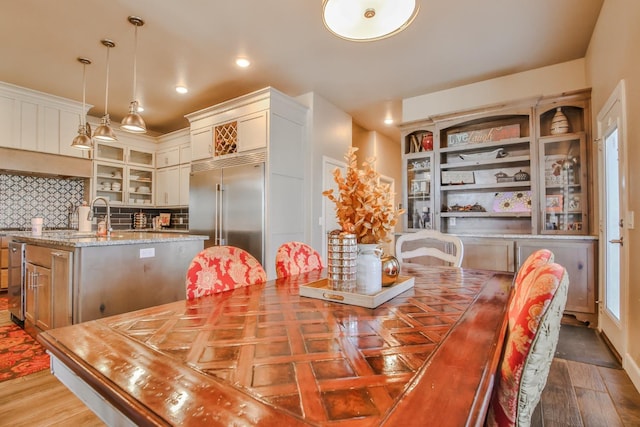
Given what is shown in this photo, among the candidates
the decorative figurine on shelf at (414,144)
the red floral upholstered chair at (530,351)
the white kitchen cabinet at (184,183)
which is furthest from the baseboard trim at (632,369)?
the white kitchen cabinet at (184,183)

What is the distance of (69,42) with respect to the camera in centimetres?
306

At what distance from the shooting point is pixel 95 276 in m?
2.27

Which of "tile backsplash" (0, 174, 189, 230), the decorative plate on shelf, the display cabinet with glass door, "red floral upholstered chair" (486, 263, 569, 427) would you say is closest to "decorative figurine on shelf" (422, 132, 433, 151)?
the display cabinet with glass door

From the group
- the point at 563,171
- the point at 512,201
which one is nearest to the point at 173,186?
the point at 512,201

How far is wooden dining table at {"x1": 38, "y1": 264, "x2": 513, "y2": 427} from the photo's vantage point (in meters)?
0.51

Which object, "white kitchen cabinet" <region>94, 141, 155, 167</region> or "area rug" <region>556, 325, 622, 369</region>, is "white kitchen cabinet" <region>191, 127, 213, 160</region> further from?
"area rug" <region>556, 325, 622, 369</region>

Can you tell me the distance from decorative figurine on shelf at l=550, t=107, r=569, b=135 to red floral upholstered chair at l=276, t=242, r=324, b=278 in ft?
10.0

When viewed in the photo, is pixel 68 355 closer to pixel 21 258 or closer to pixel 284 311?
pixel 284 311

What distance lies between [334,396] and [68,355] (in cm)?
63

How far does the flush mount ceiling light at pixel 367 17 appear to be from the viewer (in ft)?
4.30

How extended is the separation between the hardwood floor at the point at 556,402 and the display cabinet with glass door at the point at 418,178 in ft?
7.35

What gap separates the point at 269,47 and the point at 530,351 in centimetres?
334

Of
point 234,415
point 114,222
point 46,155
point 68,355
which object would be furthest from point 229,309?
point 114,222

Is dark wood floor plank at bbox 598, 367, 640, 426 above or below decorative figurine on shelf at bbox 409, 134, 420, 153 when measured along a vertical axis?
below
